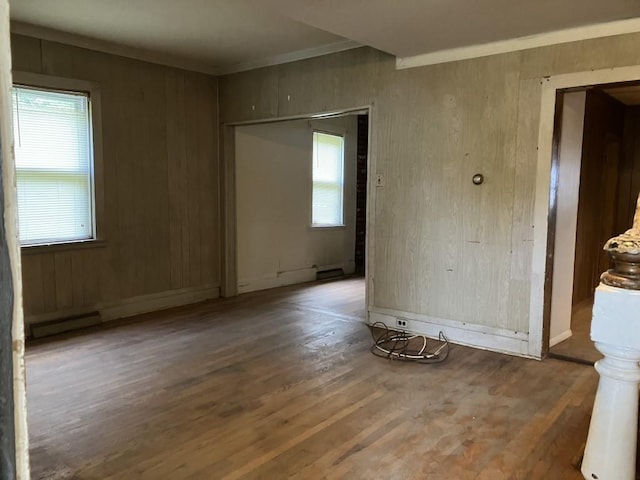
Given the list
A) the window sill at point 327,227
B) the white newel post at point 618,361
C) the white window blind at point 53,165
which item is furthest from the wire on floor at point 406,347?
the white window blind at point 53,165

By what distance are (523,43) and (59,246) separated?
4.19m

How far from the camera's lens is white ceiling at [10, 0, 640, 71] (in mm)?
3123

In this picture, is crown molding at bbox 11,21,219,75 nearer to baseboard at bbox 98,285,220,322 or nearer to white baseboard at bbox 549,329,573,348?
baseboard at bbox 98,285,220,322

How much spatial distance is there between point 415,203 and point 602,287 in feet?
8.62

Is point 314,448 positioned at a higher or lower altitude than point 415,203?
lower

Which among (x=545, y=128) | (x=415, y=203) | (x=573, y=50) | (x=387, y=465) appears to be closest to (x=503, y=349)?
(x=415, y=203)

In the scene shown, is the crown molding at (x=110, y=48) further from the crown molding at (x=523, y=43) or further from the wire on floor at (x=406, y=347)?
the wire on floor at (x=406, y=347)

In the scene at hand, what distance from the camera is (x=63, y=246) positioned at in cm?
455

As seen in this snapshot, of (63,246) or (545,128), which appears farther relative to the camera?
(63,246)

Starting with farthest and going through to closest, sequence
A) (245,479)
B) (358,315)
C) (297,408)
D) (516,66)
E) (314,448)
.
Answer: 1. (358,315)
2. (516,66)
3. (297,408)
4. (314,448)
5. (245,479)

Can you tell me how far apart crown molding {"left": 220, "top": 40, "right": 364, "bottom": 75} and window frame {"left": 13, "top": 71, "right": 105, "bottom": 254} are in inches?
58.3

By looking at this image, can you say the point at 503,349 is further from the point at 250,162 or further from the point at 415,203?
the point at 250,162

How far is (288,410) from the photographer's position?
291 centimetres

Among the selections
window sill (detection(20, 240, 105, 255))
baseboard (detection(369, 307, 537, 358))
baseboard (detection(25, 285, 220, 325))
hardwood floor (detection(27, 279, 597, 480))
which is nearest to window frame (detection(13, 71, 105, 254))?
window sill (detection(20, 240, 105, 255))
